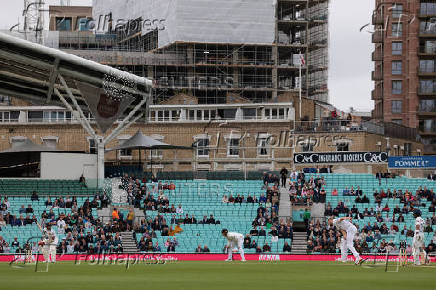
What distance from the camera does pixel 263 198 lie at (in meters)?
59.8

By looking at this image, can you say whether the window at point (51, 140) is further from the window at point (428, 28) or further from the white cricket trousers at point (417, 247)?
the white cricket trousers at point (417, 247)

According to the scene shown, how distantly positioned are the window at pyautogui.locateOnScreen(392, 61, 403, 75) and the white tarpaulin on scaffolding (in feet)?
75.0

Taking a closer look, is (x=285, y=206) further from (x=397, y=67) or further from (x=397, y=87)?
(x=397, y=67)

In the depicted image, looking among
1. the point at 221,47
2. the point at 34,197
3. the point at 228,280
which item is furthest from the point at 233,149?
the point at 228,280

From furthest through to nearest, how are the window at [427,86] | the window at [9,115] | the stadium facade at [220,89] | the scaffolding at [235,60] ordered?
the window at [427,86]
the scaffolding at [235,60]
the window at [9,115]
the stadium facade at [220,89]

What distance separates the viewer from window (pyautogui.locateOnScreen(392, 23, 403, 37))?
119188mm

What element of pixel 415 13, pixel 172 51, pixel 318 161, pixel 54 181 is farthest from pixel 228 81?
pixel 54 181

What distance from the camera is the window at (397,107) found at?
12062 centimetres

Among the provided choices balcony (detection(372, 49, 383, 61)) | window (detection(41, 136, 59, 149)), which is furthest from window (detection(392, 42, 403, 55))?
window (detection(41, 136, 59, 149))

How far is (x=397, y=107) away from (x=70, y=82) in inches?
2965

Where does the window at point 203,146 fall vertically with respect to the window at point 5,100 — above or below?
below

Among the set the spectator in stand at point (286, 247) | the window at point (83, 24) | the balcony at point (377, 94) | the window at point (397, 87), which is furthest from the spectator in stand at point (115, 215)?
the balcony at point (377, 94)

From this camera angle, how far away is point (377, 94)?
125688 millimetres

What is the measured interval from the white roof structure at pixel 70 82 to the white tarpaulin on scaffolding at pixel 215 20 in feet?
129
